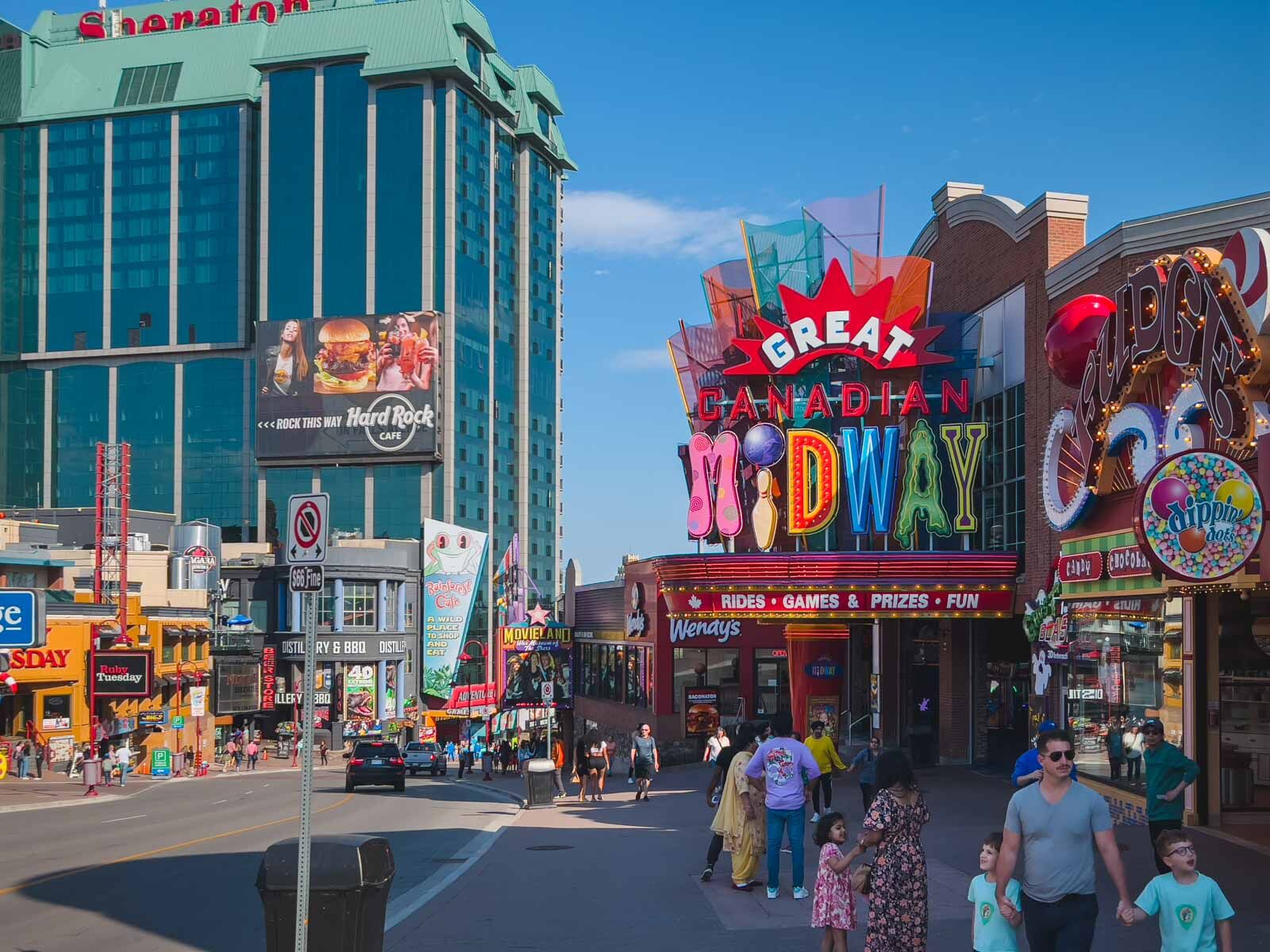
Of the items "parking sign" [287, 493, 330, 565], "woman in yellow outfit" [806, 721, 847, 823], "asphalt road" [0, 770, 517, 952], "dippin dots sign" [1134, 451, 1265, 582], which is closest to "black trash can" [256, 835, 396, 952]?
"parking sign" [287, 493, 330, 565]

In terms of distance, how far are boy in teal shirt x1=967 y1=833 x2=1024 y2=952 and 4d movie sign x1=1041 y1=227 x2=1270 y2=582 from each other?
6378mm

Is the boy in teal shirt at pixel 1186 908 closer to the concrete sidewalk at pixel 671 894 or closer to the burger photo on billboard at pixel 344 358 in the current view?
the concrete sidewalk at pixel 671 894

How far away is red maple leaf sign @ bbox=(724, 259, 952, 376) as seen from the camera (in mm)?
38094

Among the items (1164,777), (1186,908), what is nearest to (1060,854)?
(1186,908)

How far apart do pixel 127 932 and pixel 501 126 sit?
11226 centimetres

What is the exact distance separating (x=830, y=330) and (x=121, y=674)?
2687 centimetres

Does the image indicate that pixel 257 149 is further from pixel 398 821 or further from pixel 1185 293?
pixel 1185 293

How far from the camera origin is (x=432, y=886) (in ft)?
53.7

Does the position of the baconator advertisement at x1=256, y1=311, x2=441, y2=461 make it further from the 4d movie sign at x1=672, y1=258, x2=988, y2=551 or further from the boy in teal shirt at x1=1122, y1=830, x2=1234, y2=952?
the boy in teal shirt at x1=1122, y1=830, x2=1234, y2=952

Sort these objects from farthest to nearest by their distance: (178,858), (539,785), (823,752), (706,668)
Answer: (706,668), (539,785), (823,752), (178,858)

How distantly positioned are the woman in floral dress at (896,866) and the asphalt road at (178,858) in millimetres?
6347

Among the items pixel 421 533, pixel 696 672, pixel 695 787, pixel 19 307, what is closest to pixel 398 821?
pixel 695 787

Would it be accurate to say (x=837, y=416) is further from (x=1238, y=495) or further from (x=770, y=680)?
(x=1238, y=495)

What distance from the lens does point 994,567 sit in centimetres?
3244
